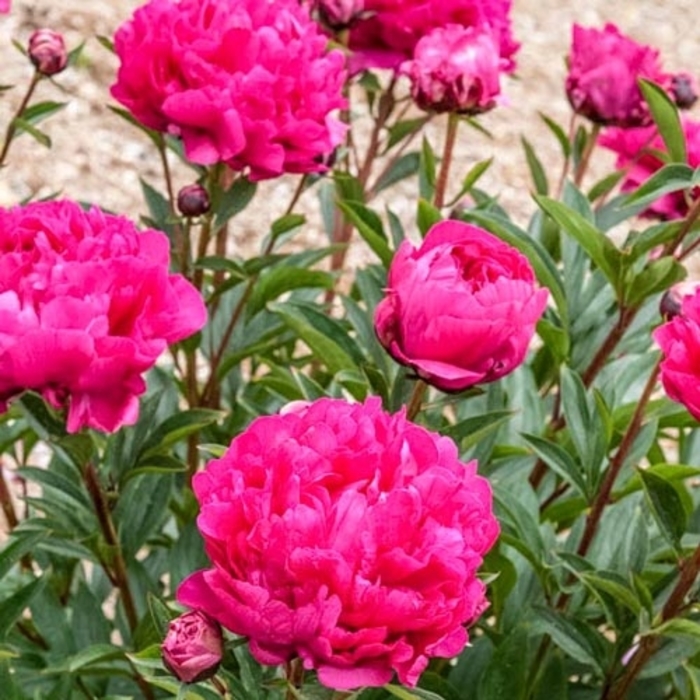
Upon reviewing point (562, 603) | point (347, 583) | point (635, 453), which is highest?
point (347, 583)

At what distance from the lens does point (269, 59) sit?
1.03 metres

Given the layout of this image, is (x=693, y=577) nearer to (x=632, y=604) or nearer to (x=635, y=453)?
(x=632, y=604)

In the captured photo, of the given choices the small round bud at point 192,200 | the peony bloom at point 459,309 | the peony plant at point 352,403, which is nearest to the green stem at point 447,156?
the peony plant at point 352,403

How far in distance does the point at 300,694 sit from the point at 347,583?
0.38ft

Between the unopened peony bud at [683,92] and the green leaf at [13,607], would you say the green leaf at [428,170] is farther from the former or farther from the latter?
the green leaf at [13,607]

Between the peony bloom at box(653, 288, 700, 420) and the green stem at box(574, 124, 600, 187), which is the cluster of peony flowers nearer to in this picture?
the green stem at box(574, 124, 600, 187)

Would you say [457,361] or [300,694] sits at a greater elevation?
[457,361]

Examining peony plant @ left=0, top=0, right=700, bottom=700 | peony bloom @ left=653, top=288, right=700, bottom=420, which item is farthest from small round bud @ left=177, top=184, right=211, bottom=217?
peony bloom @ left=653, top=288, right=700, bottom=420

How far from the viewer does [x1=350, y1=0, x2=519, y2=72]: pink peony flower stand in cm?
125

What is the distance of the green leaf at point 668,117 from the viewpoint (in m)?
1.04

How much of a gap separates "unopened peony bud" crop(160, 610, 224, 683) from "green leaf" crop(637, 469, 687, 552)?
0.37m

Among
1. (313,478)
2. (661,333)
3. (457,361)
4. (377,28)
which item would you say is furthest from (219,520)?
(377,28)

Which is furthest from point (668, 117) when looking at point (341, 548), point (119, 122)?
point (119, 122)

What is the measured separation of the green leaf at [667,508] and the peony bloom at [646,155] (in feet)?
1.59
